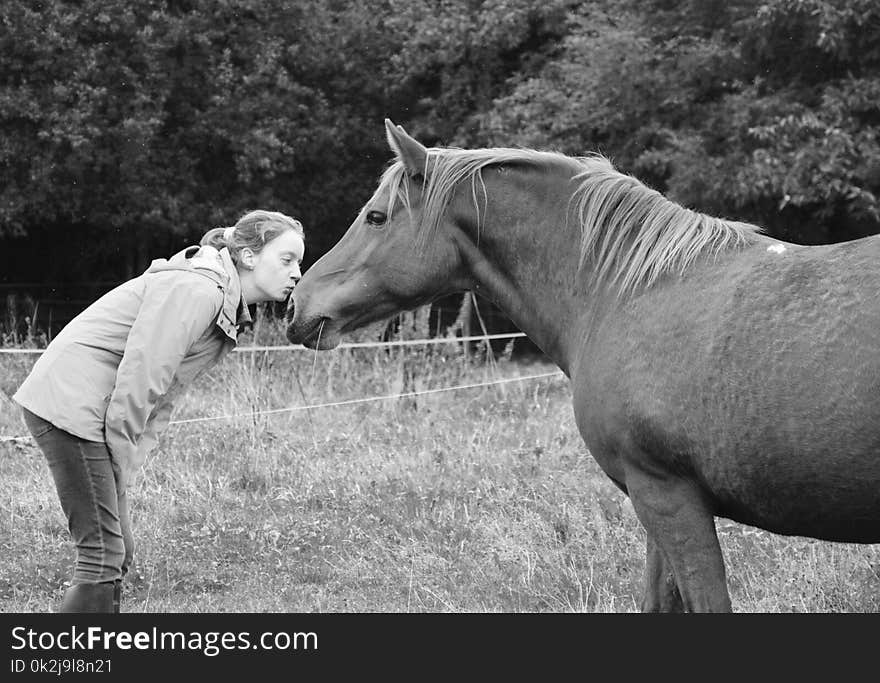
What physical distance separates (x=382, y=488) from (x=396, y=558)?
1.15 metres

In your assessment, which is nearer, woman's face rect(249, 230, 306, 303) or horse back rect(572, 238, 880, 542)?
horse back rect(572, 238, 880, 542)

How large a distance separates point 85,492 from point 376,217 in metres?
1.46

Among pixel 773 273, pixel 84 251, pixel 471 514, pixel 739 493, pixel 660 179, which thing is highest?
pixel 773 273

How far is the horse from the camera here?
2.86 metres

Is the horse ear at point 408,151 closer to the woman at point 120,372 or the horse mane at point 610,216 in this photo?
the horse mane at point 610,216

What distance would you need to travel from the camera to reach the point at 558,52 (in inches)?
804

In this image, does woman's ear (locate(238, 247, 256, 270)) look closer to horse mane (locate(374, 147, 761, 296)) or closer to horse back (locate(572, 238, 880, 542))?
horse mane (locate(374, 147, 761, 296))

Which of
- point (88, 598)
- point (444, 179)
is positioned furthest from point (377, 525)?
point (444, 179)

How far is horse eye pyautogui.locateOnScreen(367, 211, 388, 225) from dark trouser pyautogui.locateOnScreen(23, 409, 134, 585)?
1.28 meters

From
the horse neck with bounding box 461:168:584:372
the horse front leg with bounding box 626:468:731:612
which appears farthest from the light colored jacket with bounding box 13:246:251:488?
the horse front leg with bounding box 626:468:731:612

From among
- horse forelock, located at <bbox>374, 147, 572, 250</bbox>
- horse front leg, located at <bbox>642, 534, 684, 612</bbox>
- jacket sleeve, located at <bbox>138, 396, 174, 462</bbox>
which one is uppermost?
horse forelock, located at <bbox>374, 147, 572, 250</bbox>

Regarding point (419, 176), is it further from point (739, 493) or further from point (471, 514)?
point (471, 514)

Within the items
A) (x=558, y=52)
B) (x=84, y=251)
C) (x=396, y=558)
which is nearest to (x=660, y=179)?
(x=558, y=52)

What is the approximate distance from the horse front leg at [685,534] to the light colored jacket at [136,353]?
1644 mm
